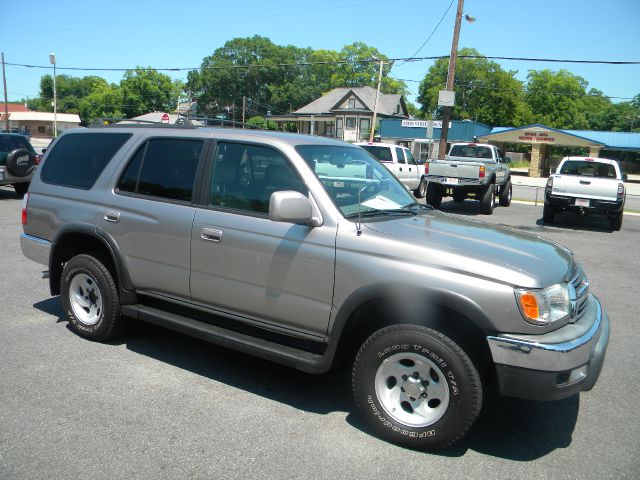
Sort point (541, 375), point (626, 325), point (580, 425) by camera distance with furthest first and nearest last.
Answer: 1. point (626, 325)
2. point (580, 425)
3. point (541, 375)

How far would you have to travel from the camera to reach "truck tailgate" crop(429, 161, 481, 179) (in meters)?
15.0

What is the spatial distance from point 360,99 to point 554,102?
125ft

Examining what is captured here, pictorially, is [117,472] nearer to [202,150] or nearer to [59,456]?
[59,456]

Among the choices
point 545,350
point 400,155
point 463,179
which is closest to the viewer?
point 545,350

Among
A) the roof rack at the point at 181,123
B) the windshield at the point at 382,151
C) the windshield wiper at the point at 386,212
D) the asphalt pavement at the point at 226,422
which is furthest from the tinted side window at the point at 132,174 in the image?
the windshield at the point at 382,151

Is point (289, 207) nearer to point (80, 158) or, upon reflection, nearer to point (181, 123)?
point (181, 123)

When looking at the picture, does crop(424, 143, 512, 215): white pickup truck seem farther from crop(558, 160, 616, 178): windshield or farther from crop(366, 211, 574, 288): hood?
crop(366, 211, 574, 288): hood

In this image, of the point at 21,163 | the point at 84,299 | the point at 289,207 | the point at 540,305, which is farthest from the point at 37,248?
the point at 21,163

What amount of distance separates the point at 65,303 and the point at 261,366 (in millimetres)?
1919

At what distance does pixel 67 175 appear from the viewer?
507 cm

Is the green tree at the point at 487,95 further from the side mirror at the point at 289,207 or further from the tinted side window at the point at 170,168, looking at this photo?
the side mirror at the point at 289,207

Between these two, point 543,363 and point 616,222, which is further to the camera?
point 616,222

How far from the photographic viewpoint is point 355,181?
4023mm

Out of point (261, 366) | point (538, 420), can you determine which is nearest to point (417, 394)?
point (538, 420)
